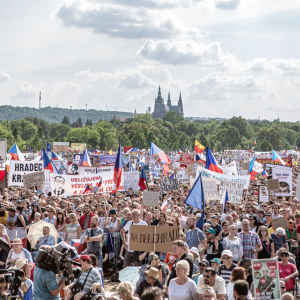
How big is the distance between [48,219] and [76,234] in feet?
2.78

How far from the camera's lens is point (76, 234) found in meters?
12.0

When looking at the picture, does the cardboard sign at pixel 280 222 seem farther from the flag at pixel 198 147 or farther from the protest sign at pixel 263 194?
the flag at pixel 198 147

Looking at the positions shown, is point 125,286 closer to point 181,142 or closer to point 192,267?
point 192,267

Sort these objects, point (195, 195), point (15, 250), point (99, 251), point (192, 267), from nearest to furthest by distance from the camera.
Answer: point (192, 267) → point (15, 250) → point (99, 251) → point (195, 195)

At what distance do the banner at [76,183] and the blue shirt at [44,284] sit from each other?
10.9 m

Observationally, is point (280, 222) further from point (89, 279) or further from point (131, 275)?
point (89, 279)

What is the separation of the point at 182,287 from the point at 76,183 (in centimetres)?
1187

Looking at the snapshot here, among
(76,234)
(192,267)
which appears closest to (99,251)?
(76,234)

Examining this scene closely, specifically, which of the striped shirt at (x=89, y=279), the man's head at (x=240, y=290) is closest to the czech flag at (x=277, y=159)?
the striped shirt at (x=89, y=279)

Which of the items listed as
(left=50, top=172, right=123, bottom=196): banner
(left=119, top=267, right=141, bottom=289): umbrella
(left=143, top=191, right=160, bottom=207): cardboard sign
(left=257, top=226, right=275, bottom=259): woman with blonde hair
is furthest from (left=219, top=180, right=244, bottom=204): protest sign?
(left=119, top=267, right=141, bottom=289): umbrella

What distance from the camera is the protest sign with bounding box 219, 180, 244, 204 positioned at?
672 inches

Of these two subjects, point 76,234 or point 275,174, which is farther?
point 275,174

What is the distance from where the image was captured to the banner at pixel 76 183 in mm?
18531

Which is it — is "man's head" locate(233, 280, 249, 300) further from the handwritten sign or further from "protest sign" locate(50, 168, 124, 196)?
"protest sign" locate(50, 168, 124, 196)
